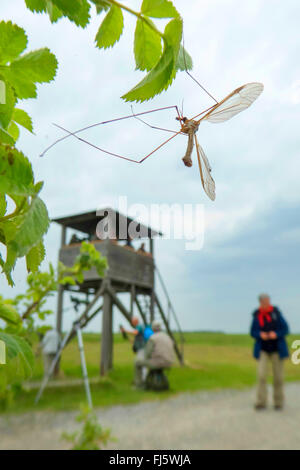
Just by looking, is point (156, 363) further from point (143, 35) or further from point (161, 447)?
point (143, 35)

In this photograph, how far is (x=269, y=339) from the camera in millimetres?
4742

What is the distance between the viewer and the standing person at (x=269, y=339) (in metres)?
4.59

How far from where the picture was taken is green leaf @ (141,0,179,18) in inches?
10.3

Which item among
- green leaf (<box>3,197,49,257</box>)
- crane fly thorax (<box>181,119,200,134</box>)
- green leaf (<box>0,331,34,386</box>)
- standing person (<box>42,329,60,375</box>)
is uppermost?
crane fly thorax (<box>181,119,200,134</box>)

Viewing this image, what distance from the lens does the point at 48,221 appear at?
0.65ft

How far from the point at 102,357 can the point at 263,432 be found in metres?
4.13

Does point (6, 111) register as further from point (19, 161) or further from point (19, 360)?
point (19, 360)

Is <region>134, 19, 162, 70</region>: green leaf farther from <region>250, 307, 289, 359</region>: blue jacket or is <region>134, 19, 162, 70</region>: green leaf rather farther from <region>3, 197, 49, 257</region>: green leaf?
<region>250, 307, 289, 359</region>: blue jacket

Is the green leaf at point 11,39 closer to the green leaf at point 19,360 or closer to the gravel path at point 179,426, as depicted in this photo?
the green leaf at point 19,360

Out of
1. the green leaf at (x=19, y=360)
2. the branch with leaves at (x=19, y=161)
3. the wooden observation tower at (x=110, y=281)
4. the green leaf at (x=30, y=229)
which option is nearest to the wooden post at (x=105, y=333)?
the wooden observation tower at (x=110, y=281)

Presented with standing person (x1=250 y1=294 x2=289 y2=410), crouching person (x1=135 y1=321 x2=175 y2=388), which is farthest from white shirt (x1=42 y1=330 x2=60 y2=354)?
standing person (x1=250 y1=294 x2=289 y2=410)

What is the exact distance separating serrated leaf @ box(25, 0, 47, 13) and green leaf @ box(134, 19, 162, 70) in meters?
0.08

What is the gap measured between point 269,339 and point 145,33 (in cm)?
493

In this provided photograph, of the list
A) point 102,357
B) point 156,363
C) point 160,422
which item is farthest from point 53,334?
point 160,422
